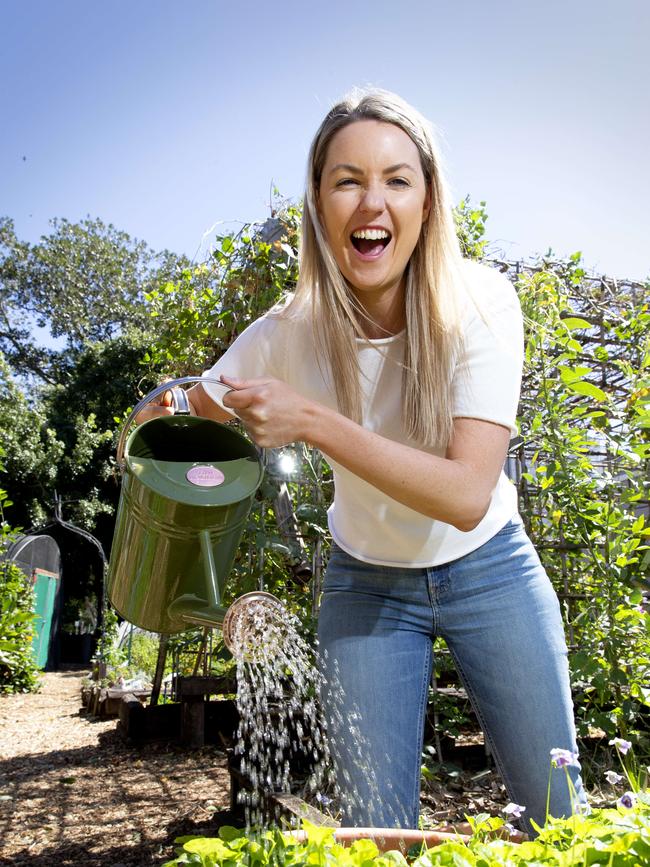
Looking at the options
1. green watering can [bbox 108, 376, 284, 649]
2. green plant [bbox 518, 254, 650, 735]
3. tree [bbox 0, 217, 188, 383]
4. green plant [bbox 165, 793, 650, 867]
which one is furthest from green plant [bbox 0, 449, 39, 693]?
tree [bbox 0, 217, 188, 383]

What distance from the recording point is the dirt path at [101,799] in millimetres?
2637

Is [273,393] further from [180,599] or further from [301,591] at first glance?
[301,591]

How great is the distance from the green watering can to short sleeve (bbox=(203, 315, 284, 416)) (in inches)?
4.5

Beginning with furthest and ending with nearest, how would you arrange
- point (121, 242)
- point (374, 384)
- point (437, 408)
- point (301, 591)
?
point (121, 242) < point (301, 591) < point (374, 384) < point (437, 408)

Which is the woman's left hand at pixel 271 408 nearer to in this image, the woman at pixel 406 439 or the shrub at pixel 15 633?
the woman at pixel 406 439

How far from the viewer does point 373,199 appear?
4.11ft

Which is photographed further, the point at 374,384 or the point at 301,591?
the point at 301,591

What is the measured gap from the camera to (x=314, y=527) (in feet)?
9.15

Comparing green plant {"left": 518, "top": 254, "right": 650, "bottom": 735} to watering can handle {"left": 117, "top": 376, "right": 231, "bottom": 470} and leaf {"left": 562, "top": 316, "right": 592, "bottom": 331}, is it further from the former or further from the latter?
watering can handle {"left": 117, "top": 376, "right": 231, "bottom": 470}

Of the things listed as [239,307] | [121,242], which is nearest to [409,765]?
[239,307]

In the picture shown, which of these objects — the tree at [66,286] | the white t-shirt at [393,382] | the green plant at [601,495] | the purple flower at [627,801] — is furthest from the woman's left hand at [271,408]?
the tree at [66,286]

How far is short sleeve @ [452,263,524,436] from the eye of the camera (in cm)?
117

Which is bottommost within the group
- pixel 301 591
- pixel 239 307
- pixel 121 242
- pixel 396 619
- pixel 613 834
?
pixel 613 834

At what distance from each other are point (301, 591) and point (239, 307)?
1154mm
